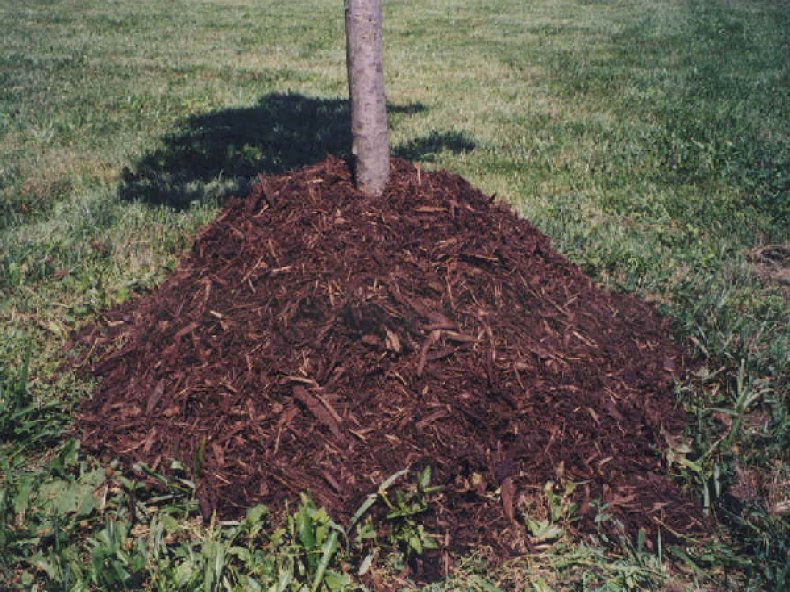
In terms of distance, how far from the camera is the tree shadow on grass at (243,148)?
18.9ft

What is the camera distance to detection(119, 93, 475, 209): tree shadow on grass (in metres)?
5.76

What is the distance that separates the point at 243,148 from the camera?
673 centimetres

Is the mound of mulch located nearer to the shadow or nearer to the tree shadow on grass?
the tree shadow on grass

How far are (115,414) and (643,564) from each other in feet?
8.07

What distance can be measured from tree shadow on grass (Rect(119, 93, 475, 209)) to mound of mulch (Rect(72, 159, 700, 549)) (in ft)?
7.45

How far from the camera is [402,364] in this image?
3012mm

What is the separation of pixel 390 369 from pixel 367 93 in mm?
1468

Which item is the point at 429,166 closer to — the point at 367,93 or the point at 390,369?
the point at 367,93

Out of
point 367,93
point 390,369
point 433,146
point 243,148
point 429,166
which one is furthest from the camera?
point 433,146

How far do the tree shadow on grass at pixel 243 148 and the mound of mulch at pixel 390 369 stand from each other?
7.45ft

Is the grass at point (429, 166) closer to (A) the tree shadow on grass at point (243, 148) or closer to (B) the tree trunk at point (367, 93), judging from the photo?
(A) the tree shadow on grass at point (243, 148)

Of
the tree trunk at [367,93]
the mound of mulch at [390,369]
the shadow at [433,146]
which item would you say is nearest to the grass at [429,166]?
the shadow at [433,146]

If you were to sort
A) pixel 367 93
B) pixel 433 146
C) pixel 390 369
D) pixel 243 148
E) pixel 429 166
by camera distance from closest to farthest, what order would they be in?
1. pixel 390 369
2. pixel 367 93
3. pixel 429 166
4. pixel 243 148
5. pixel 433 146

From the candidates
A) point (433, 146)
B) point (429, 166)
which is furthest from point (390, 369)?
point (433, 146)
